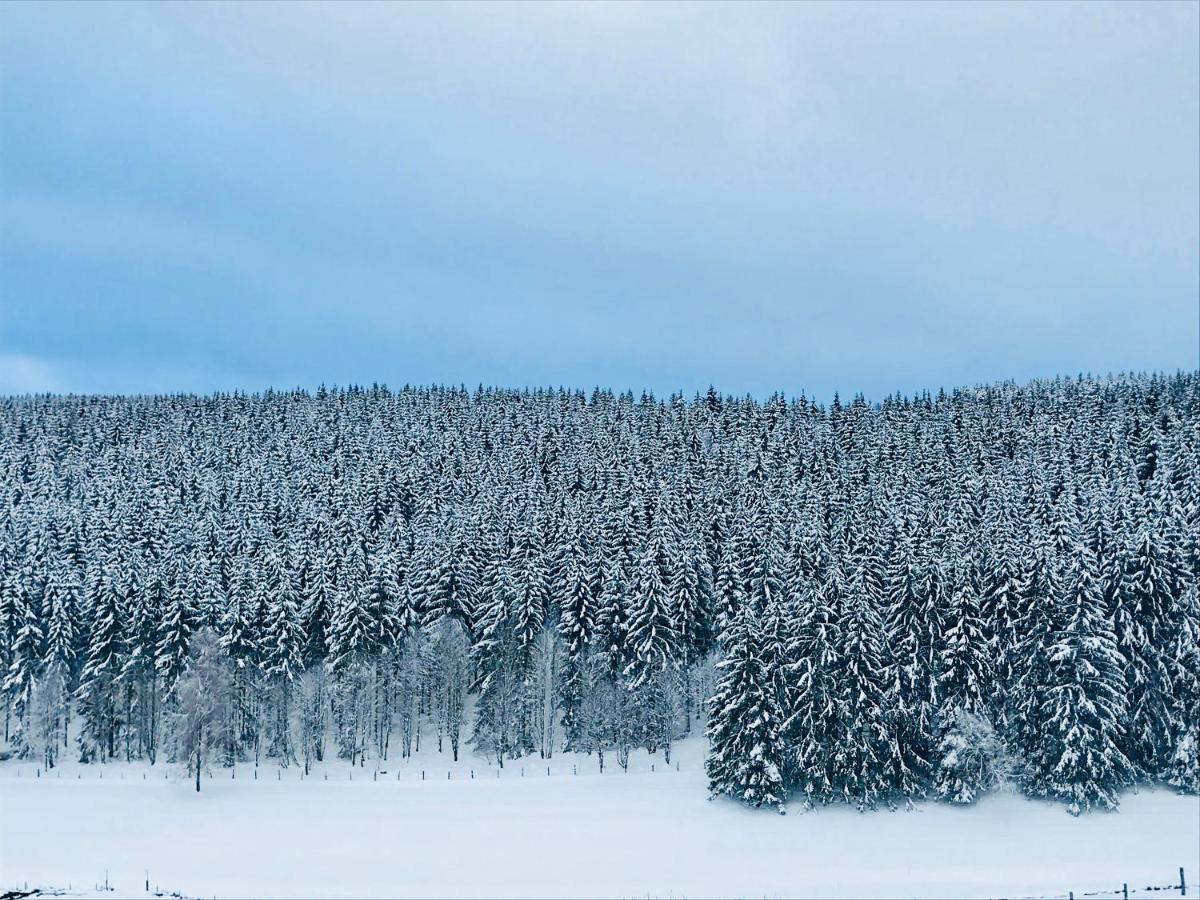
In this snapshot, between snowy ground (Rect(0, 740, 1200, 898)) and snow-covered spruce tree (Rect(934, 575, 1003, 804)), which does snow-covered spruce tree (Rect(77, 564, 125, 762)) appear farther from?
snow-covered spruce tree (Rect(934, 575, 1003, 804))

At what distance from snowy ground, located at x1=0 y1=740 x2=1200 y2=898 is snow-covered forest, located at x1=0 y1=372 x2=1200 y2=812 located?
2763 mm

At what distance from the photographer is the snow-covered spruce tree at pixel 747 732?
53.8m

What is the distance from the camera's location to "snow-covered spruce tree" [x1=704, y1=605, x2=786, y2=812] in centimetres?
5378

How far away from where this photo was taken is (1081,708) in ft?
171

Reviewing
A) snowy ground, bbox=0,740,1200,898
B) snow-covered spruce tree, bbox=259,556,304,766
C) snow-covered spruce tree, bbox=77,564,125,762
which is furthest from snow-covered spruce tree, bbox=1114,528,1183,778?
snow-covered spruce tree, bbox=77,564,125,762

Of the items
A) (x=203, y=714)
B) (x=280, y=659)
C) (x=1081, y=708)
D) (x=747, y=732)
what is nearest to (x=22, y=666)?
(x=280, y=659)

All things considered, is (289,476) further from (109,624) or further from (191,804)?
(191,804)

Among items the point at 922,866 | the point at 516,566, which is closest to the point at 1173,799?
the point at 922,866

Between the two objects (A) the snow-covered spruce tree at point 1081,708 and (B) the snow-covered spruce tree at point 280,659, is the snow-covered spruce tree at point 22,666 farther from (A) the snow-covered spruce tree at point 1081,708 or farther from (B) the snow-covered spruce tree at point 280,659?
(A) the snow-covered spruce tree at point 1081,708

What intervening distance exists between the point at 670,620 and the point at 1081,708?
27650 millimetres

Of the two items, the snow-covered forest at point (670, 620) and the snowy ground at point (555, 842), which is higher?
the snow-covered forest at point (670, 620)

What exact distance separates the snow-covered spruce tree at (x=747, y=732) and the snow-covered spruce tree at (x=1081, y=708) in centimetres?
1517

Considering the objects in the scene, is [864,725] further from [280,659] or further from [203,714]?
[280,659]

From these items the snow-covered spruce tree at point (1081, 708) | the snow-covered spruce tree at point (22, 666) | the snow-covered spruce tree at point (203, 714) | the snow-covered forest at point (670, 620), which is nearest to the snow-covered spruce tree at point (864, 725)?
the snow-covered forest at point (670, 620)
